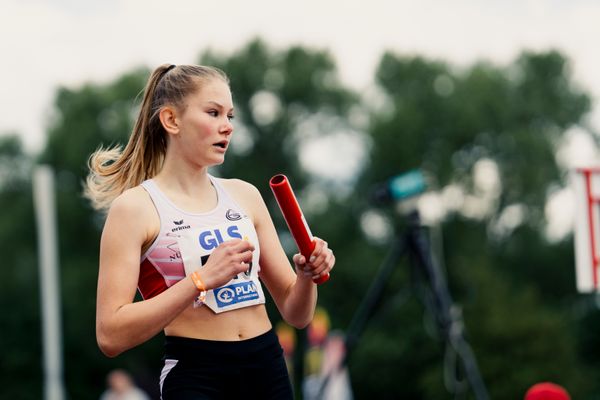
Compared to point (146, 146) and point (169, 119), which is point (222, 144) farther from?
point (146, 146)

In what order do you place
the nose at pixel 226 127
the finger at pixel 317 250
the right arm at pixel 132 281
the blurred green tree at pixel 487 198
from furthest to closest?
the blurred green tree at pixel 487 198, the nose at pixel 226 127, the finger at pixel 317 250, the right arm at pixel 132 281

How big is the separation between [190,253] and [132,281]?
195mm

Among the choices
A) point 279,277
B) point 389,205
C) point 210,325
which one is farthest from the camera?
point 389,205

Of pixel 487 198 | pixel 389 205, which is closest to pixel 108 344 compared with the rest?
pixel 389 205

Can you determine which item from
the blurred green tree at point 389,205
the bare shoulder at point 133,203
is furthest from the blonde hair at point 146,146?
the blurred green tree at point 389,205

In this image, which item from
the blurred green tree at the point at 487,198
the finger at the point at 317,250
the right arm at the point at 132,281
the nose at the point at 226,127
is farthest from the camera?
the blurred green tree at the point at 487,198

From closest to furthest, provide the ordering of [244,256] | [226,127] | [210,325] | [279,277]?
1. [244,256]
2. [210,325]
3. [226,127]
4. [279,277]

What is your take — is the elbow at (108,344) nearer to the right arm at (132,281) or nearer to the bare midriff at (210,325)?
the right arm at (132,281)

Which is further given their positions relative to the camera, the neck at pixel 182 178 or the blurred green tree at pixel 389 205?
the blurred green tree at pixel 389 205

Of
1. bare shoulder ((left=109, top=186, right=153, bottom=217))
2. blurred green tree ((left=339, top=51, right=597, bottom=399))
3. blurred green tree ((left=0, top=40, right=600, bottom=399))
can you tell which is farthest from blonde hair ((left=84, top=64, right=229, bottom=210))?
blurred green tree ((left=339, top=51, right=597, bottom=399))

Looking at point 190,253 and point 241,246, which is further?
point 190,253

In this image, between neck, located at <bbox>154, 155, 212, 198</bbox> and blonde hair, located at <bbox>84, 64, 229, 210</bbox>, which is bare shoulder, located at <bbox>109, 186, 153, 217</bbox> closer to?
neck, located at <bbox>154, 155, 212, 198</bbox>

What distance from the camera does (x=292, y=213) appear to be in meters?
3.10

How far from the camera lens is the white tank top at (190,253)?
10.6ft
